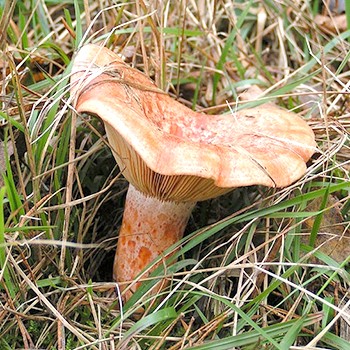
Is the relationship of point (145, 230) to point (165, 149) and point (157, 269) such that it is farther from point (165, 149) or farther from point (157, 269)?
point (165, 149)

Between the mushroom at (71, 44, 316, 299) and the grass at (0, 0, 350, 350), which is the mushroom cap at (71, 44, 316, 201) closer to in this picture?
the mushroom at (71, 44, 316, 299)

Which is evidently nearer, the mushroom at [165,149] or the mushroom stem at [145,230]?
the mushroom at [165,149]

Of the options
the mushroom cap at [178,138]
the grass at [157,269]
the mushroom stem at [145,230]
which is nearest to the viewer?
the mushroom cap at [178,138]

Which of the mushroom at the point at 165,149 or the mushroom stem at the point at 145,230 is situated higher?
the mushroom at the point at 165,149

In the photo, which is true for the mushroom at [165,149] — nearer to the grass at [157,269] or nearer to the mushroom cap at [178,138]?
the mushroom cap at [178,138]

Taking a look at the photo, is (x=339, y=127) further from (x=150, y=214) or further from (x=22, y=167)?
(x=22, y=167)

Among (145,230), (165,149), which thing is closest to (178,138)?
(165,149)

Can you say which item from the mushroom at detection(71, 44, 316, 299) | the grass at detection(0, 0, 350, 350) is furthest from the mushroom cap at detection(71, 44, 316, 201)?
the grass at detection(0, 0, 350, 350)

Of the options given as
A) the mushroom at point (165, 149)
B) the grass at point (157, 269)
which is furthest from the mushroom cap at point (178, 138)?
the grass at point (157, 269)
